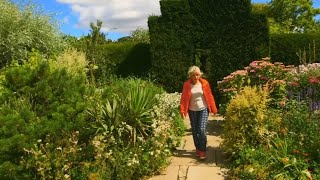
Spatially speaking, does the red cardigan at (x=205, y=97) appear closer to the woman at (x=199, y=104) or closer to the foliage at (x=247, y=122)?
the woman at (x=199, y=104)

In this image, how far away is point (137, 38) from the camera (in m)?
27.4

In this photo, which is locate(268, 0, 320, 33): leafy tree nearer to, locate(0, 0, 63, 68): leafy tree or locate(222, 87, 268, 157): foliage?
locate(0, 0, 63, 68): leafy tree

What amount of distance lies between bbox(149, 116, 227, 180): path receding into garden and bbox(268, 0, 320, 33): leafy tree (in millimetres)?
29652

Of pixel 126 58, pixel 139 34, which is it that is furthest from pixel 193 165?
pixel 139 34

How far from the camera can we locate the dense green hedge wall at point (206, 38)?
14.2m

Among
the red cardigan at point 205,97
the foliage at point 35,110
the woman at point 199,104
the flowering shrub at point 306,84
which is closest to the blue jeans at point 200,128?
the woman at point 199,104

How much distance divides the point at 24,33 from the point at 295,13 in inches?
1167

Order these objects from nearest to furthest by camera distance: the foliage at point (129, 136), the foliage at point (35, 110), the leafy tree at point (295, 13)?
1. the foliage at point (35, 110)
2. the foliage at point (129, 136)
3. the leafy tree at point (295, 13)

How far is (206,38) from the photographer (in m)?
14.6

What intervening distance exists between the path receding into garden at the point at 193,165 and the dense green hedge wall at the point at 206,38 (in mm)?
6228

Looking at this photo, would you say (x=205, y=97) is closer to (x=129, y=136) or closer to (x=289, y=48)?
(x=129, y=136)

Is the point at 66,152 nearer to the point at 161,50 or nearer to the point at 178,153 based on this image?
the point at 178,153

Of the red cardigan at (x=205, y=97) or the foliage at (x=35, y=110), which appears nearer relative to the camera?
the foliage at (x=35, y=110)

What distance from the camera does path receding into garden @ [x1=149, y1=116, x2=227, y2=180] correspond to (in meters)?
6.41
